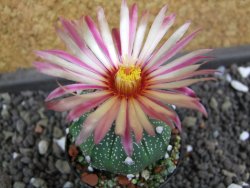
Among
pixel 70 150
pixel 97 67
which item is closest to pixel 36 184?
pixel 70 150

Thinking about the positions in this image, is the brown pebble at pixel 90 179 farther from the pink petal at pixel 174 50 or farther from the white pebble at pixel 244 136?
the white pebble at pixel 244 136

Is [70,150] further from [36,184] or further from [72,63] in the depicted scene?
[72,63]

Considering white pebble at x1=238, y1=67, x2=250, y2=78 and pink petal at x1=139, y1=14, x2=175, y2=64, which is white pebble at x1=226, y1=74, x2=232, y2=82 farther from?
pink petal at x1=139, y1=14, x2=175, y2=64

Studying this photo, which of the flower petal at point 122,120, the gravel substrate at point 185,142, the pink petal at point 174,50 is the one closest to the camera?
the flower petal at point 122,120

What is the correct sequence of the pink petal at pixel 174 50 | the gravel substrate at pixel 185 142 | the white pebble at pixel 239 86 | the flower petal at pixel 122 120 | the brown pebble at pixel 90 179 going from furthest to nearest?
the white pebble at pixel 239 86 < the gravel substrate at pixel 185 142 < the brown pebble at pixel 90 179 < the pink petal at pixel 174 50 < the flower petal at pixel 122 120

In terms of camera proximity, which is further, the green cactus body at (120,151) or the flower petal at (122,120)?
the green cactus body at (120,151)

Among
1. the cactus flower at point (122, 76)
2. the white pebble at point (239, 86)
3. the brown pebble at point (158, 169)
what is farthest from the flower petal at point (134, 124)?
the white pebble at point (239, 86)

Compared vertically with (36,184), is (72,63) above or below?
above

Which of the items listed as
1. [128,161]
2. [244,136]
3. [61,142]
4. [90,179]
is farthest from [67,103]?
[244,136]
